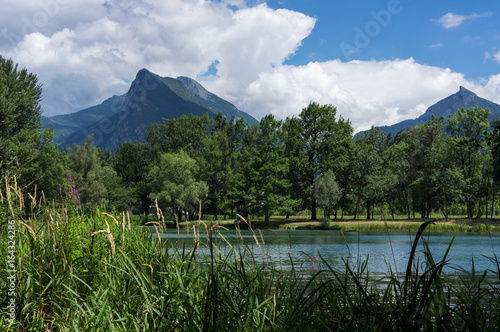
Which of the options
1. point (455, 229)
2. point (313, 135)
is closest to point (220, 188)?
point (313, 135)

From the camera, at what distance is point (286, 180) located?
5200cm

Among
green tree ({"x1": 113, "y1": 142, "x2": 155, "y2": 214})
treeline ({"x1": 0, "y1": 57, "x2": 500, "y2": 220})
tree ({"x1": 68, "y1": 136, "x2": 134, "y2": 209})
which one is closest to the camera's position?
tree ({"x1": 68, "y1": 136, "x2": 134, "y2": 209})

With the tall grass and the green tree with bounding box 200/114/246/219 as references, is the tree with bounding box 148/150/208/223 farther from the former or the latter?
the tall grass

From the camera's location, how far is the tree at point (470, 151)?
5016 centimetres

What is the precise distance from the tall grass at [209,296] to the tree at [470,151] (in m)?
52.0

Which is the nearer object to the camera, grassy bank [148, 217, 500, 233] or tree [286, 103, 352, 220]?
grassy bank [148, 217, 500, 233]

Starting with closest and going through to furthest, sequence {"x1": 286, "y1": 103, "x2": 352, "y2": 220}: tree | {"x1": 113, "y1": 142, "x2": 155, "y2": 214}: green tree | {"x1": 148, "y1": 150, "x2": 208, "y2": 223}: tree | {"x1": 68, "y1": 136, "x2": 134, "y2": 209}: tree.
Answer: {"x1": 68, "y1": 136, "x2": 134, "y2": 209}: tree → {"x1": 148, "y1": 150, "x2": 208, "y2": 223}: tree → {"x1": 286, "y1": 103, "x2": 352, "y2": 220}: tree → {"x1": 113, "y1": 142, "x2": 155, "y2": 214}: green tree

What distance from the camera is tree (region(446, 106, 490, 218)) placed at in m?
50.2

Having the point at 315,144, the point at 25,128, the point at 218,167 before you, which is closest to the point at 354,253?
the point at 25,128

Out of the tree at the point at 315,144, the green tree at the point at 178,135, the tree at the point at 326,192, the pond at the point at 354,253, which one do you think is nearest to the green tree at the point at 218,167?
the green tree at the point at 178,135

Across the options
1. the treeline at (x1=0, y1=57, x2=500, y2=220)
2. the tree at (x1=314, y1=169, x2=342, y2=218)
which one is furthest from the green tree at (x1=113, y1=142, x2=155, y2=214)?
the tree at (x1=314, y1=169, x2=342, y2=218)

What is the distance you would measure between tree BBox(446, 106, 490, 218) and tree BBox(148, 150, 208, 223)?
32.2m

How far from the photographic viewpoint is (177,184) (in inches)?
2135

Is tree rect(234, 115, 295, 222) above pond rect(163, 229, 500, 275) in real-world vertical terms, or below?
above
